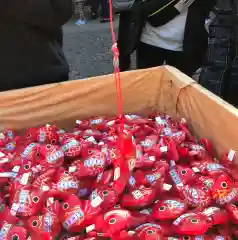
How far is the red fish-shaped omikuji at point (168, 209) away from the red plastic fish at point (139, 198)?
3cm

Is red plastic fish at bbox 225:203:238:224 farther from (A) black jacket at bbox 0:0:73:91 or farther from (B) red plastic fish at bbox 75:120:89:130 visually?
(A) black jacket at bbox 0:0:73:91

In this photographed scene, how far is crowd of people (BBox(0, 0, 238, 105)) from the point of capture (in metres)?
1.32

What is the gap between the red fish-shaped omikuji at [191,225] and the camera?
1033 millimetres

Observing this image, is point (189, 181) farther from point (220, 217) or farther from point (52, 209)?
point (52, 209)

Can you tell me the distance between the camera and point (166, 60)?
219 centimetres

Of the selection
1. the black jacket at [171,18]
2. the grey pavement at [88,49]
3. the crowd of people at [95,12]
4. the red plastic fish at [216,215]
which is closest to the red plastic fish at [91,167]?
the red plastic fish at [216,215]

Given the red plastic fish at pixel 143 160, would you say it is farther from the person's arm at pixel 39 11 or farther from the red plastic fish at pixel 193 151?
the person's arm at pixel 39 11

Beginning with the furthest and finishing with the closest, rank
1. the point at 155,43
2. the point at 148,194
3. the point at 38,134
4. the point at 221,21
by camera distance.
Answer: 1. the point at 155,43
2. the point at 221,21
3. the point at 38,134
4. the point at 148,194

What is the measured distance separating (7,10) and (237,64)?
112cm

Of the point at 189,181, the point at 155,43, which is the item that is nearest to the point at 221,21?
the point at 155,43

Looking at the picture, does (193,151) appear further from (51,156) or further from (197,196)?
(51,156)

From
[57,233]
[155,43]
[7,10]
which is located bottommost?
[57,233]

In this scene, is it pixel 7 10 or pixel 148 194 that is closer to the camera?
pixel 148 194

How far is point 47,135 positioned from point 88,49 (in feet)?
8.46
